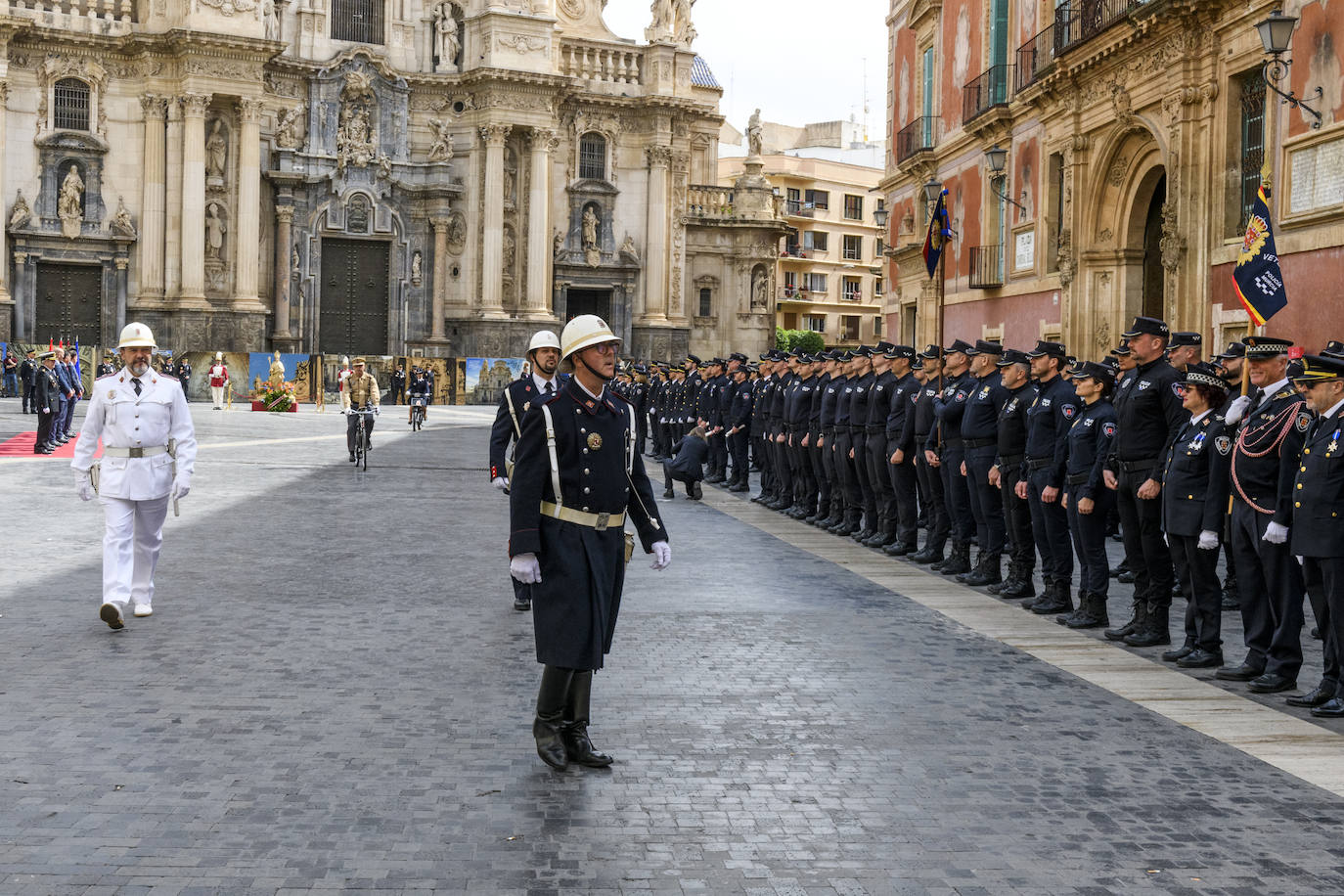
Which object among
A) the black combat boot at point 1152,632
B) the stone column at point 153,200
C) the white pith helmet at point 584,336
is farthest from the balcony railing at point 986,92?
the stone column at point 153,200

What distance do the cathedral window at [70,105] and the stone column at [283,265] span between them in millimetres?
6656

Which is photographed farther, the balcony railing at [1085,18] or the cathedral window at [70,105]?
the cathedral window at [70,105]

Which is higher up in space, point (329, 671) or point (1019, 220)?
point (1019, 220)

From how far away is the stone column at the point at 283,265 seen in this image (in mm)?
49688

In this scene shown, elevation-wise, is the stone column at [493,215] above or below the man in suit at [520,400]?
above

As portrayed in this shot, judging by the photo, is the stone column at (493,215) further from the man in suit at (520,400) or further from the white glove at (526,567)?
the white glove at (526,567)

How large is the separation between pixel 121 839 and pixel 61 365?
78.5ft

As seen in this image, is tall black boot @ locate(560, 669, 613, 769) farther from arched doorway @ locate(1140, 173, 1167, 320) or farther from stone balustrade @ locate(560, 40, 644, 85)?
stone balustrade @ locate(560, 40, 644, 85)

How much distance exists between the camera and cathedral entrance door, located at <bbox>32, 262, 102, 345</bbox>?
46875mm

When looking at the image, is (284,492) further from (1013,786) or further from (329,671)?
(1013,786)

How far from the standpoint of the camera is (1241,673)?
347 inches

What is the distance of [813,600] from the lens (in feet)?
38.3

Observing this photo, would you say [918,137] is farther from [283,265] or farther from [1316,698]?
[1316,698]

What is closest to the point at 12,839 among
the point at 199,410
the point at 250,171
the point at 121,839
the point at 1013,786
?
the point at 121,839
